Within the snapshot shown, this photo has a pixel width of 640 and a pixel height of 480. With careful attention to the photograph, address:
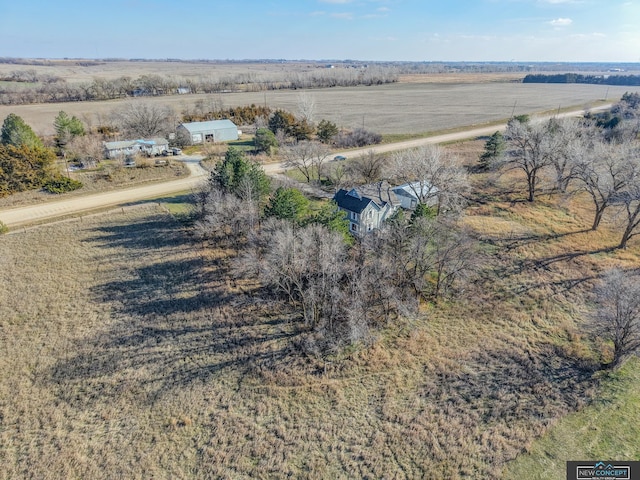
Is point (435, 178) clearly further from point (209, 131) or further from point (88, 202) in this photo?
point (209, 131)

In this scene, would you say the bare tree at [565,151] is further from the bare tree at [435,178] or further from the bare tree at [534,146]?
the bare tree at [435,178]

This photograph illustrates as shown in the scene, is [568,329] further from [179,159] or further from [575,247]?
[179,159]

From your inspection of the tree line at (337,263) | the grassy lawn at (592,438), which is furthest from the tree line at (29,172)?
the grassy lawn at (592,438)

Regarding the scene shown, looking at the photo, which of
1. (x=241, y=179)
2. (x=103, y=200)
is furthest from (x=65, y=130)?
(x=241, y=179)

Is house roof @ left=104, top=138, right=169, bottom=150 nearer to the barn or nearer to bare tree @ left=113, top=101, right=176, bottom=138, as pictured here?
the barn

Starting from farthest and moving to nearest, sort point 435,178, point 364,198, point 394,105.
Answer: point 394,105 < point 435,178 < point 364,198
